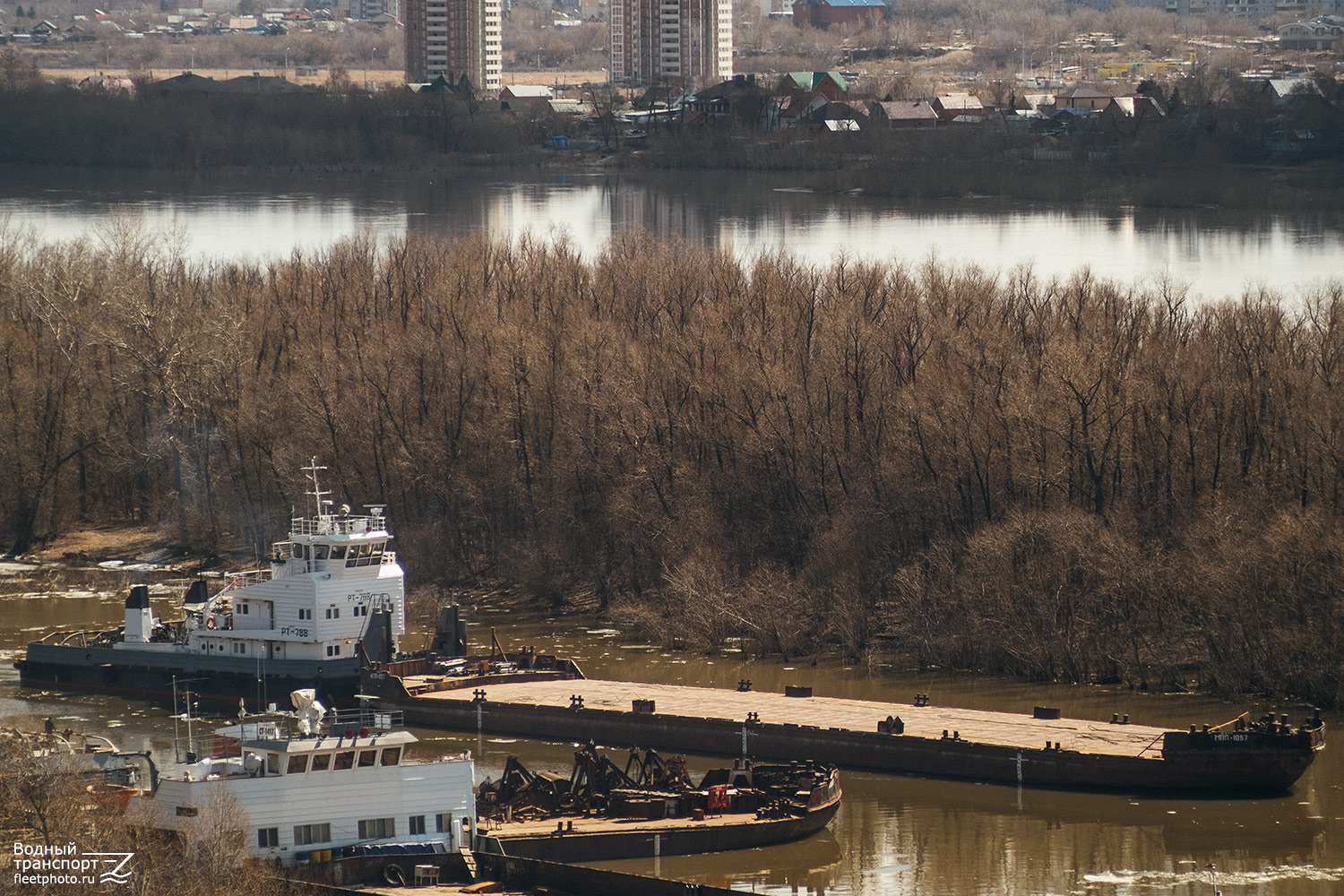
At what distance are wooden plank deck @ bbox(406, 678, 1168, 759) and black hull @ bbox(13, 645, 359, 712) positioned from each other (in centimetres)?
181

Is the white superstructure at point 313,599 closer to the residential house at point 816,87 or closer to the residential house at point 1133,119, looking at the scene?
the residential house at point 1133,119

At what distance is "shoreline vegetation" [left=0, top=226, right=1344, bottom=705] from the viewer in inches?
1582

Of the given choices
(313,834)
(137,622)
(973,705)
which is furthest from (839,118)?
(313,834)

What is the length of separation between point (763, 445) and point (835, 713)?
41.2 feet

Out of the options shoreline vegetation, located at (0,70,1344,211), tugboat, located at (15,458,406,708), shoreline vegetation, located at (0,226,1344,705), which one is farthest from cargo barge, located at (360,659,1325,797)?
shoreline vegetation, located at (0,70,1344,211)

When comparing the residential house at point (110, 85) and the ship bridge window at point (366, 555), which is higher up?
the residential house at point (110, 85)

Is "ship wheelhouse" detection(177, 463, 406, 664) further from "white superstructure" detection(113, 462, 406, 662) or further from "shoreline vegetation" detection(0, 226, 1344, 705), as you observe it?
"shoreline vegetation" detection(0, 226, 1344, 705)

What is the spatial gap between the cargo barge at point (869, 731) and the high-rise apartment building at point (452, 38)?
535 feet

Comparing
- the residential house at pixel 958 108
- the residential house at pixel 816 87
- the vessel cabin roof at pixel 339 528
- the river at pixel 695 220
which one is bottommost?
the vessel cabin roof at pixel 339 528

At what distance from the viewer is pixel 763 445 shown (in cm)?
4750

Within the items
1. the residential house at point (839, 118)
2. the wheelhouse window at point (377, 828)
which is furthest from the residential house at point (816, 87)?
the wheelhouse window at point (377, 828)

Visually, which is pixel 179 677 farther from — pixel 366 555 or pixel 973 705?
pixel 973 705

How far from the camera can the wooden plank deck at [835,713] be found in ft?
111

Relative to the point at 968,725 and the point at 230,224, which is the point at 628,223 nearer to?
the point at 230,224
